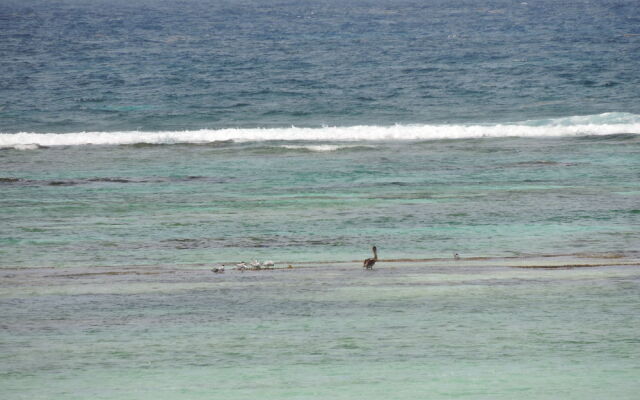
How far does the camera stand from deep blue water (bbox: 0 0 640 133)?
3388cm

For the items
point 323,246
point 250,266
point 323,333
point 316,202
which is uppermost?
point 316,202

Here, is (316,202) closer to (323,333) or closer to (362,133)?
(323,333)

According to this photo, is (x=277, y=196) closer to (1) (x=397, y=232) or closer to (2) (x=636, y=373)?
(1) (x=397, y=232)

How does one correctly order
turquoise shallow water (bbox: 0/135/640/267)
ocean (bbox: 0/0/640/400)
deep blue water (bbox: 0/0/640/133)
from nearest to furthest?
1. ocean (bbox: 0/0/640/400)
2. turquoise shallow water (bbox: 0/135/640/267)
3. deep blue water (bbox: 0/0/640/133)

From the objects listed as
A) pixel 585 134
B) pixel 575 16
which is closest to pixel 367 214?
pixel 585 134

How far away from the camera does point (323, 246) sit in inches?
512

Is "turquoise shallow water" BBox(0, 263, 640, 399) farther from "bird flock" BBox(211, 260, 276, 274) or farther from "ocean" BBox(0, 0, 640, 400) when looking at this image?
"bird flock" BBox(211, 260, 276, 274)

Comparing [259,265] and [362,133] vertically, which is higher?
[362,133]

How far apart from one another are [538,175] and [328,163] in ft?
16.3

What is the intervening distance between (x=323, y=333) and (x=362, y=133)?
19600 mm

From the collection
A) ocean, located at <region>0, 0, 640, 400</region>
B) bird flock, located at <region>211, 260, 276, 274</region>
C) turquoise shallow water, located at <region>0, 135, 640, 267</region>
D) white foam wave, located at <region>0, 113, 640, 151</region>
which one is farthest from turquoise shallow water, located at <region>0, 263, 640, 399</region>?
white foam wave, located at <region>0, 113, 640, 151</region>

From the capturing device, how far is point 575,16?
8975 centimetres

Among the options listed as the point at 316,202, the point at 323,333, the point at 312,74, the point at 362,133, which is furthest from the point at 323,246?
the point at 312,74

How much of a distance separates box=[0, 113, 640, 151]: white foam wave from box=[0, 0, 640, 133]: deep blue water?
2.10m
